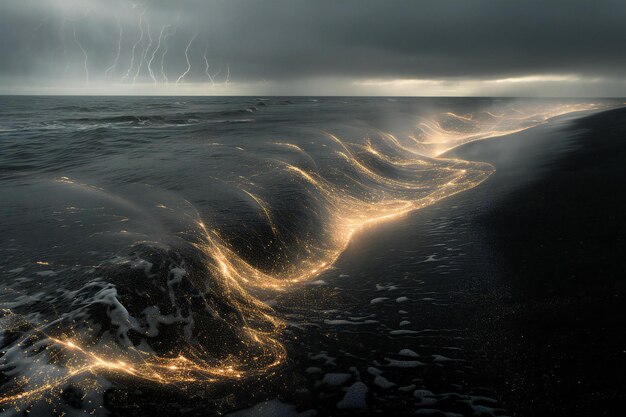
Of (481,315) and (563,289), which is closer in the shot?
(481,315)

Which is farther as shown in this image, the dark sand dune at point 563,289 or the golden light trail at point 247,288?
the golden light trail at point 247,288

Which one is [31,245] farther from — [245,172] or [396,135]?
[396,135]

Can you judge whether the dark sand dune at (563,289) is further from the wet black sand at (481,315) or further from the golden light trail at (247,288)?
the golden light trail at (247,288)

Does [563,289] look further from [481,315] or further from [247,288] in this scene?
[247,288]

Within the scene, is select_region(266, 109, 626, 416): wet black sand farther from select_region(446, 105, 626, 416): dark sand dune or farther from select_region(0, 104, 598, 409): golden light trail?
select_region(0, 104, 598, 409): golden light trail

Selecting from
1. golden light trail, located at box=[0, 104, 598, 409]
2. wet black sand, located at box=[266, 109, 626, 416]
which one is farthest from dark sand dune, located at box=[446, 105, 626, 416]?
golden light trail, located at box=[0, 104, 598, 409]

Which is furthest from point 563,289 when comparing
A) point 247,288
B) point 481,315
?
point 247,288

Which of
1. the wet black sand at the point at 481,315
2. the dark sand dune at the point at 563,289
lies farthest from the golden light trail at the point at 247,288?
the dark sand dune at the point at 563,289

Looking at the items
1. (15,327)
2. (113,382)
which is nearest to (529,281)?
(113,382)
